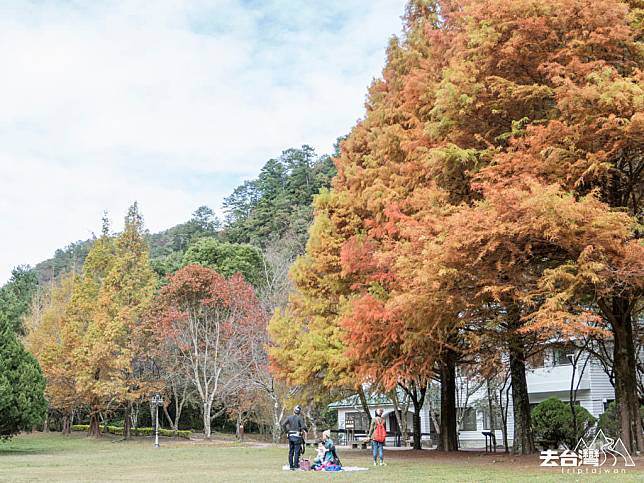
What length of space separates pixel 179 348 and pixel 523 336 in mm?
27071

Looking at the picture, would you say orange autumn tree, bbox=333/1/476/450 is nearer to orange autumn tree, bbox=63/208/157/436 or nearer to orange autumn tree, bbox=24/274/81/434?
orange autumn tree, bbox=63/208/157/436

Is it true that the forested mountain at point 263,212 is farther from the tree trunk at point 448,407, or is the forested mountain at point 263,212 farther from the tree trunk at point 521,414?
the tree trunk at point 521,414

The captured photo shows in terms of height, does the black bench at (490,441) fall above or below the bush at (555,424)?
below

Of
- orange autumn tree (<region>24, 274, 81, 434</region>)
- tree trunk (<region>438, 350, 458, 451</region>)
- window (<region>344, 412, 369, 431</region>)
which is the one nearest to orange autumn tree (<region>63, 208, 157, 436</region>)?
orange autumn tree (<region>24, 274, 81, 434</region>)

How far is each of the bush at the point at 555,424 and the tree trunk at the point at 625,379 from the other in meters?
6.71

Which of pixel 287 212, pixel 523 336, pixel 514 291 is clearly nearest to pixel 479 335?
pixel 523 336

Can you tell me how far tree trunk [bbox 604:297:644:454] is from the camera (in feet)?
53.0

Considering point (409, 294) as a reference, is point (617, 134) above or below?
above

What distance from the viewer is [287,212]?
70938mm

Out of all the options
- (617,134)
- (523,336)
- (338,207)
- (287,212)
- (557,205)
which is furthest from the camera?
(287,212)

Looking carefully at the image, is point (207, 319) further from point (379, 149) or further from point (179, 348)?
point (379, 149)

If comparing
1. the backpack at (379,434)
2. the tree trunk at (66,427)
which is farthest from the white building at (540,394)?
the tree trunk at (66,427)

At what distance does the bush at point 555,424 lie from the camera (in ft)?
76.1

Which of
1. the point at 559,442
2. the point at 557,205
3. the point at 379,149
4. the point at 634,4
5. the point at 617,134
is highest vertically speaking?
the point at 634,4
